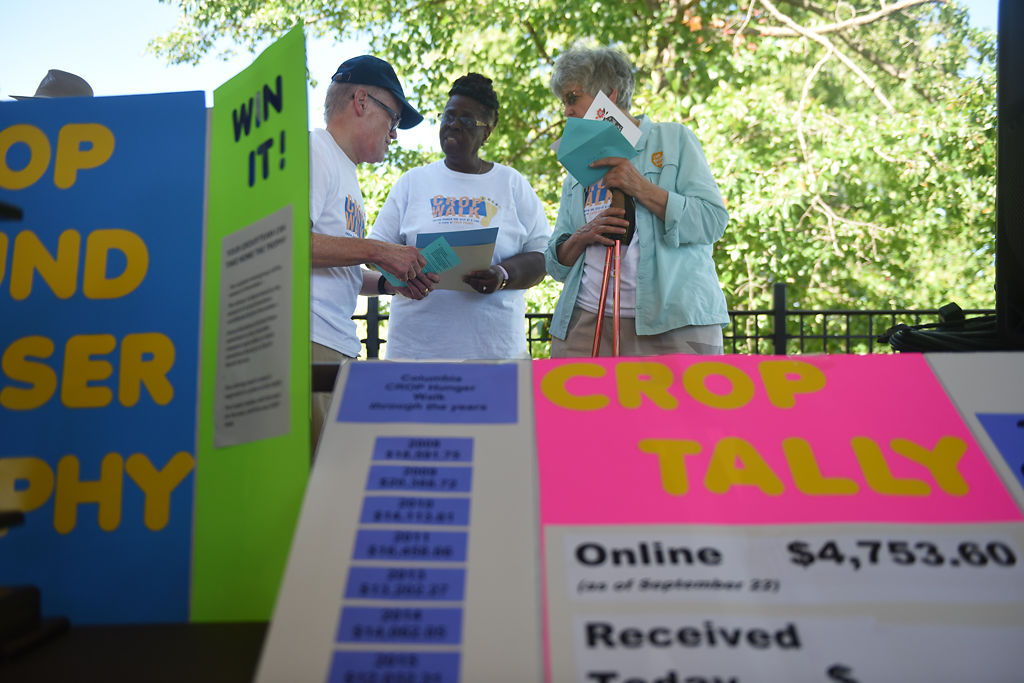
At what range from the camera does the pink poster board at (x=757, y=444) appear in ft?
2.30

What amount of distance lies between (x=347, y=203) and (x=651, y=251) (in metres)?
0.78

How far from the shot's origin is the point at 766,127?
20.6 feet

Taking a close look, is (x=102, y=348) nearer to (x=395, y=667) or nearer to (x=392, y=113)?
(x=395, y=667)

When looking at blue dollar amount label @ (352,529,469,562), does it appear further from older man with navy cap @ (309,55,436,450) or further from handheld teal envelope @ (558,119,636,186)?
handheld teal envelope @ (558,119,636,186)

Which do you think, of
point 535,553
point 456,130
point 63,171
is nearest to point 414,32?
point 456,130

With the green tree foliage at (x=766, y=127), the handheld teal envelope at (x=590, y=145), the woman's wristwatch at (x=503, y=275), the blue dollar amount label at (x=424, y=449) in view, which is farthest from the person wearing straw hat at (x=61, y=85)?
the green tree foliage at (x=766, y=127)

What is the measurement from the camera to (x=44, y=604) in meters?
0.76

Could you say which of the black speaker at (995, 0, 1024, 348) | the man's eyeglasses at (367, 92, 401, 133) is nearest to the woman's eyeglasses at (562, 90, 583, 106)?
the man's eyeglasses at (367, 92, 401, 133)

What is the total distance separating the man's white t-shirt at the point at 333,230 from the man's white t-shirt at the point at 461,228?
0.30 m

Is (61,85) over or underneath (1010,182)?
over

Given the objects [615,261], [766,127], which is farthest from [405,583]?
[766,127]

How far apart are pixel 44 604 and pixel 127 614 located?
9 centimetres

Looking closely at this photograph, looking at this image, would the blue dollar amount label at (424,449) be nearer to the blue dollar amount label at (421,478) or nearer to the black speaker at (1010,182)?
the blue dollar amount label at (421,478)

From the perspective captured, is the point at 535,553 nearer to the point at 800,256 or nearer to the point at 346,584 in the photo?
the point at 346,584
